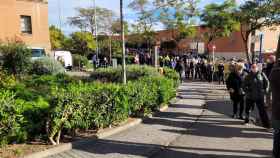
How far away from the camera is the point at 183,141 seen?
24.5 feet

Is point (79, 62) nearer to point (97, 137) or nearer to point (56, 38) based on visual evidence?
point (56, 38)

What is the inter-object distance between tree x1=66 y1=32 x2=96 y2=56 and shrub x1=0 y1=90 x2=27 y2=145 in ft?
153

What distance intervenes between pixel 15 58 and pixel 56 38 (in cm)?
4409

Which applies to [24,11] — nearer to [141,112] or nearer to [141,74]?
[141,74]

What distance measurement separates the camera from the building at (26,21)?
1227 inches

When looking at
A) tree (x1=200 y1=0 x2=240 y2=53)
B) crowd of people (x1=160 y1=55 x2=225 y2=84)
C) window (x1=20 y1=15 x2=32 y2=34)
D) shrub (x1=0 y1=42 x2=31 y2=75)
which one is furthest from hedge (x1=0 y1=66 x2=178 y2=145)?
window (x1=20 y1=15 x2=32 y2=34)

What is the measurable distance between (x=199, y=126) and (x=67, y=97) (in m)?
3.98

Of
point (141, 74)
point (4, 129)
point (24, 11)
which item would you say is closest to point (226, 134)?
point (4, 129)

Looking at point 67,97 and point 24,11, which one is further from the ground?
point 24,11

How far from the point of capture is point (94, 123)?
759 cm

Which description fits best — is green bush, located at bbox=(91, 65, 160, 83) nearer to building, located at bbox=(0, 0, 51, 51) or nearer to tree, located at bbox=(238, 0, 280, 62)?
tree, located at bbox=(238, 0, 280, 62)

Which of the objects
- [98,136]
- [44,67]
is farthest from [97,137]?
[44,67]

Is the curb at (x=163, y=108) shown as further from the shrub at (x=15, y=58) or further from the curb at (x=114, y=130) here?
the shrub at (x=15, y=58)

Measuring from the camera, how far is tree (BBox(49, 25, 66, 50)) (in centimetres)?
5648
